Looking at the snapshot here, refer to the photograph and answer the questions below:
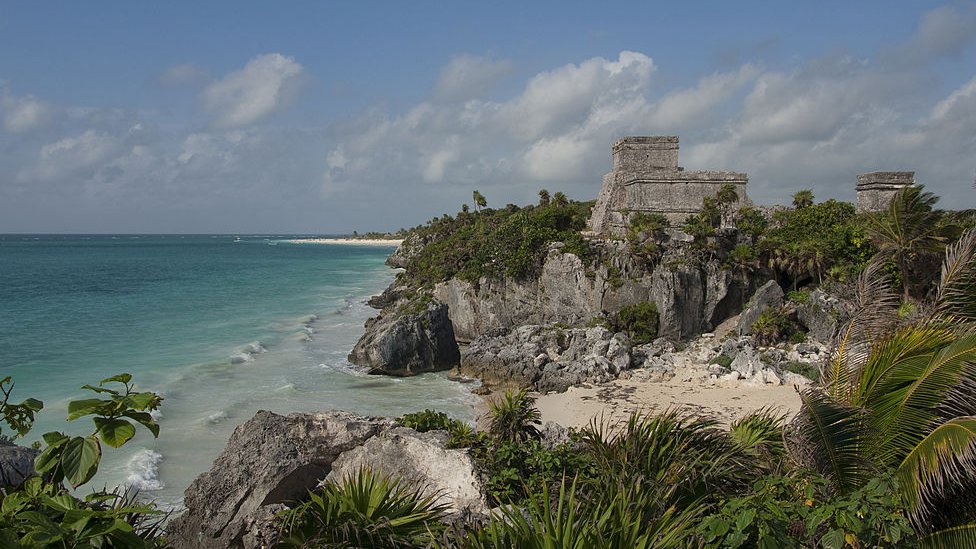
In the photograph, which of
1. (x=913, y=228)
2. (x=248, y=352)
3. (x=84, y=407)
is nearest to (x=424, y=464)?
(x=84, y=407)

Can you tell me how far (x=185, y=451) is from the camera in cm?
1352

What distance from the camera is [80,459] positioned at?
96.9 inches

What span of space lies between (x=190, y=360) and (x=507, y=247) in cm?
1466

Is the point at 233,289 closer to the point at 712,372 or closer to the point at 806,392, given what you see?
the point at 712,372

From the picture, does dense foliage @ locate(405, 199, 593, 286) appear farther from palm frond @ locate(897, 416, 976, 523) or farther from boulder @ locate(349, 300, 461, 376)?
palm frond @ locate(897, 416, 976, 523)

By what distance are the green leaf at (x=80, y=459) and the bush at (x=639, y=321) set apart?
21.9 m

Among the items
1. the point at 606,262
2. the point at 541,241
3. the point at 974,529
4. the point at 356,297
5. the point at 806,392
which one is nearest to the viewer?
the point at 974,529

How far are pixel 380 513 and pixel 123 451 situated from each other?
1209cm

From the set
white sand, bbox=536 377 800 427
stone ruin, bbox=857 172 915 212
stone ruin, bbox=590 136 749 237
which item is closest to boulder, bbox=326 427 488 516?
white sand, bbox=536 377 800 427

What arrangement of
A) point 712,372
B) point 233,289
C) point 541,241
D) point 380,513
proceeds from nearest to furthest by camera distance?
point 380,513 → point 712,372 → point 541,241 → point 233,289

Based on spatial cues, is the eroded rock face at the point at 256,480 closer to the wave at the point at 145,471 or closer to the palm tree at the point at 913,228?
the wave at the point at 145,471

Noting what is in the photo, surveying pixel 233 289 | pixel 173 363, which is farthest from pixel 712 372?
pixel 233 289

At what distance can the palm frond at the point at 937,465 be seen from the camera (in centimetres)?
357

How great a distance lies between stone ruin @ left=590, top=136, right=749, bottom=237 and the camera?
92.7ft
